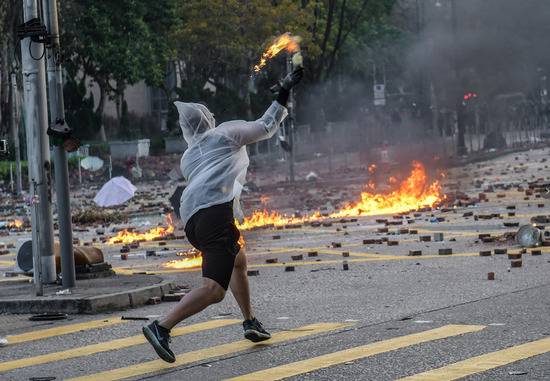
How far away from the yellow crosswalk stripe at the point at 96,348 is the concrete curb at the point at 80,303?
1492 millimetres

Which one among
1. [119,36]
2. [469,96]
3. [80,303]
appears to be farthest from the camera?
[119,36]

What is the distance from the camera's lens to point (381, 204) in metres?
25.2

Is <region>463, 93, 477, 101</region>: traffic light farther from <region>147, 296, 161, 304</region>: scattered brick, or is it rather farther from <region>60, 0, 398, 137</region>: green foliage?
<region>147, 296, 161, 304</region>: scattered brick

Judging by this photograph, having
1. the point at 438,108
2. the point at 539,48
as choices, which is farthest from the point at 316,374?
the point at 438,108

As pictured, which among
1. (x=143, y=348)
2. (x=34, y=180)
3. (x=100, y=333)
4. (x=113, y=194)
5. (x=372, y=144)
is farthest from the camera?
(x=372, y=144)

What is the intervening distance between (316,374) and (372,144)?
46.5 meters

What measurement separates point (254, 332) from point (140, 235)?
1226 cm

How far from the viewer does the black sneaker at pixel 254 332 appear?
9.81 metres

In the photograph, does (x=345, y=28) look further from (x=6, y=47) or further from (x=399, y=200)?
(x=399, y=200)

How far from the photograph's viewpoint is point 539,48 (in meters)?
29.5

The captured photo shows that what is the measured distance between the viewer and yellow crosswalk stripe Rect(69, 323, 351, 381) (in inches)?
348

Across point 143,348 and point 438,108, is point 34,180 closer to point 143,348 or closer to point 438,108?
point 143,348

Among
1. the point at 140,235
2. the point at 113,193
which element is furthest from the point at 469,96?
the point at 140,235

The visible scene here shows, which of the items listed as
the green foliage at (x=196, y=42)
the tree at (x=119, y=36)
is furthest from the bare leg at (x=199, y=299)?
the tree at (x=119, y=36)
